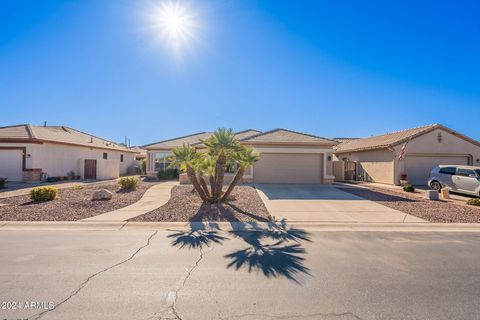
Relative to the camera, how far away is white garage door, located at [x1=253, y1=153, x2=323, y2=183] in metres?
19.4

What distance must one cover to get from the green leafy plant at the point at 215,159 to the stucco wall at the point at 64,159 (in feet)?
48.7

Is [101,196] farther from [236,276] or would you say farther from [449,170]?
[449,170]

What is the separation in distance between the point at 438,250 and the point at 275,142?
44.9 feet

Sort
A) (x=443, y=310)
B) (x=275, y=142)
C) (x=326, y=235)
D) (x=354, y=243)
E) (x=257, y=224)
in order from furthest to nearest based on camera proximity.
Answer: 1. (x=275, y=142)
2. (x=257, y=224)
3. (x=326, y=235)
4. (x=354, y=243)
5. (x=443, y=310)

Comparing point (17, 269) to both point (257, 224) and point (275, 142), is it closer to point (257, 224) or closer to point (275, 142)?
point (257, 224)

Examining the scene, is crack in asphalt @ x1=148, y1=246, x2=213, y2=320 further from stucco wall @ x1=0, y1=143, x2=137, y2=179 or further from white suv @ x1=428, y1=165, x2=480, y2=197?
stucco wall @ x1=0, y1=143, x2=137, y2=179

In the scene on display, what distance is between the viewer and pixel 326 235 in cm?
713

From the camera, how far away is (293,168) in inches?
763

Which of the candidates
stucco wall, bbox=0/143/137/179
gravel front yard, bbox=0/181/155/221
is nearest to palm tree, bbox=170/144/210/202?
gravel front yard, bbox=0/181/155/221

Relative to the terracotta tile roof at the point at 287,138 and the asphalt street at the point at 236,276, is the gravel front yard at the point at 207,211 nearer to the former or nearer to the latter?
the asphalt street at the point at 236,276

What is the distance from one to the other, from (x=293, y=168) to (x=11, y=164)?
21.4m

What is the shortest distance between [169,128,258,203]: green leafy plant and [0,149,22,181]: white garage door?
15.9 metres

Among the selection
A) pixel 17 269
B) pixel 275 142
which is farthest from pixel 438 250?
pixel 275 142

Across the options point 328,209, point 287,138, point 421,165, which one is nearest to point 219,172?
point 328,209
